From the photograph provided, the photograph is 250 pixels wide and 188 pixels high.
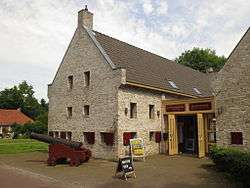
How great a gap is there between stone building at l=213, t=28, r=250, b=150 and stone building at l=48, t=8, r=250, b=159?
2.40 meters

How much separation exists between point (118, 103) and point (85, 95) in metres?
3.91

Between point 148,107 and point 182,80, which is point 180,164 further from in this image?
point 182,80

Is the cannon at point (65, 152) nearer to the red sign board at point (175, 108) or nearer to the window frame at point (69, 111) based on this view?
the window frame at point (69, 111)

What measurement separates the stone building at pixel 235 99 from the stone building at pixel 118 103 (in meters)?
2.40

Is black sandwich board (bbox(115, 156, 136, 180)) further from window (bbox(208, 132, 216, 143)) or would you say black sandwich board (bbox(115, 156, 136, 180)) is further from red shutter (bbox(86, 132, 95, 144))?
window (bbox(208, 132, 216, 143))

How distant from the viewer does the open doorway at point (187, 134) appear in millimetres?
26406

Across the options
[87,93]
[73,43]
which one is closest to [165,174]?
[87,93]

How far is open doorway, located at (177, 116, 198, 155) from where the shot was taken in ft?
86.6

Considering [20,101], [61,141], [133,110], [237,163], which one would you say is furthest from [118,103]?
[20,101]

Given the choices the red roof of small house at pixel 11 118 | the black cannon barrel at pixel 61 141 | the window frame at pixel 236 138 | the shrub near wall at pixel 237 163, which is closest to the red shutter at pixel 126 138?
the black cannon barrel at pixel 61 141

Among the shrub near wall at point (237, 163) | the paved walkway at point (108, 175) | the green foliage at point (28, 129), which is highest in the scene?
the green foliage at point (28, 129)

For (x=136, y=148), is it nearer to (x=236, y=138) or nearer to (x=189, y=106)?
(x=189, y=106)

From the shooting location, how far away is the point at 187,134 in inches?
1078

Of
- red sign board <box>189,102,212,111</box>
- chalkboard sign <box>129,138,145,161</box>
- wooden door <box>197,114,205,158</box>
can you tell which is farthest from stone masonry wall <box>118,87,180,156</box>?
wooden door <box>197,114,205,158</box>
